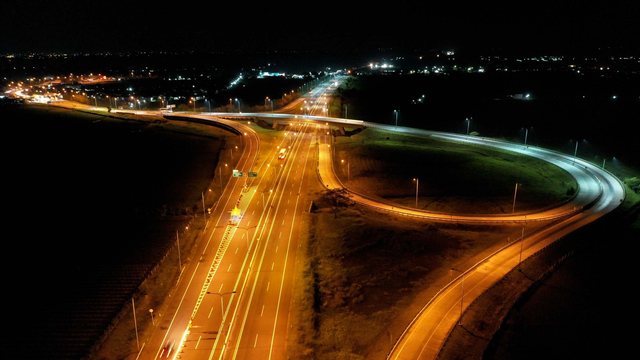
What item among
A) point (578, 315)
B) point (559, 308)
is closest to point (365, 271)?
point (559, 308)

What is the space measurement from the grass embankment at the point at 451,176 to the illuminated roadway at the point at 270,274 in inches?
124

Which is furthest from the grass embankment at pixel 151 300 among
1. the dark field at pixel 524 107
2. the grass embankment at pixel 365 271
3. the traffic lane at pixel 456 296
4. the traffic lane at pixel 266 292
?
the dark field at pixel 524 107

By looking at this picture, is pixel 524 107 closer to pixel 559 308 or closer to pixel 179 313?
pixel 559 308

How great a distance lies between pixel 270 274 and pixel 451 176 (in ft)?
120

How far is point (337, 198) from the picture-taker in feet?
171

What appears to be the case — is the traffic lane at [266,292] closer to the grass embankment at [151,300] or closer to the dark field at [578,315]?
the grass embankment at [151,300]

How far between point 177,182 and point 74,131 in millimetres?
50664

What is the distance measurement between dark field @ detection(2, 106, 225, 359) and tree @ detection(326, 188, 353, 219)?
16.7 m

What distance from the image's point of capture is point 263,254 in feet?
129

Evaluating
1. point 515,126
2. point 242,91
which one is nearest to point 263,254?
point 515,126

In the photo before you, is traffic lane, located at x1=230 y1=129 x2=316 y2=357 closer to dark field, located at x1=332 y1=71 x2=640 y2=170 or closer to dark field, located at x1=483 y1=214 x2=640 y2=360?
dark field, located at x1=483 y1=214 x2=640 y2=360

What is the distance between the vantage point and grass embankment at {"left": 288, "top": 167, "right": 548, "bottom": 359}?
2880cm

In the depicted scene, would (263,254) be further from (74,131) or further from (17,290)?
(74,131)

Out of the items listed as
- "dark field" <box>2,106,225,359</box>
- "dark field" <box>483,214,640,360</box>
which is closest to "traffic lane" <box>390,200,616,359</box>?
"dark field" <box>483,214,640,360</box>
